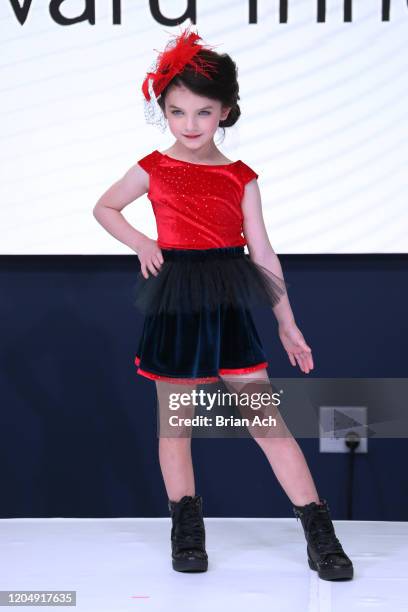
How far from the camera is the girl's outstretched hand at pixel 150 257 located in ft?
5.30

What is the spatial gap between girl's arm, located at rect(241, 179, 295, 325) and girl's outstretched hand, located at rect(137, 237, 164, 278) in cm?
18

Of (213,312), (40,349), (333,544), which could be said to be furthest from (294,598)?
(40,349)

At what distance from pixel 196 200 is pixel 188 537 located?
639 millimetres

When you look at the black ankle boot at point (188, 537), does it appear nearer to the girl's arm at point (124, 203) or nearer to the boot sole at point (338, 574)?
the boot sole at point (338, 574)

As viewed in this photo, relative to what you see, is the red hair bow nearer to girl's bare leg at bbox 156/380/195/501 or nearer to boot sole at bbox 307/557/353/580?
girl's bare leg at bbox 156/380/195/501

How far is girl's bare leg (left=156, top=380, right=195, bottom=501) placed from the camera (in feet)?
5.60

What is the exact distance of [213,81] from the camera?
5.18ft

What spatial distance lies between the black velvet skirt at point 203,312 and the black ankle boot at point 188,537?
27cm

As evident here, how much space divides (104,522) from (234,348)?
0.62 metres

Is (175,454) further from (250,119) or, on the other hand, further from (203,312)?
(250,119)

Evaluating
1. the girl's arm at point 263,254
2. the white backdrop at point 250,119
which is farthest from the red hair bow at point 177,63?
the white backdrop at point 250,119

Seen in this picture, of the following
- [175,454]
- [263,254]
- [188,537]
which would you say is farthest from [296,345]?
[188,537]

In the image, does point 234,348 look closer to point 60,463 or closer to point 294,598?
point 294,598

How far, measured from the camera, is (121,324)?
7.18 ft
